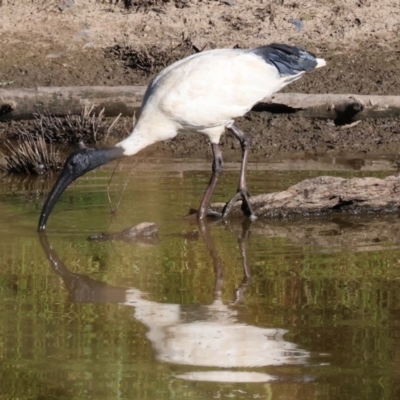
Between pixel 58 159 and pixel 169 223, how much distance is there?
260 cm

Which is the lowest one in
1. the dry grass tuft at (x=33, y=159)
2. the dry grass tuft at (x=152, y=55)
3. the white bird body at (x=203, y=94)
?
the dry grass tuft at (x=33, y=159)

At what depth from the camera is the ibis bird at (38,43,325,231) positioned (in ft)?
25.3

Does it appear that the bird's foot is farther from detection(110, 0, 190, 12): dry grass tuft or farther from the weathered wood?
detection(110, 0, 190, 12): dry grass tuft

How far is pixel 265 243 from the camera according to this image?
7.11m

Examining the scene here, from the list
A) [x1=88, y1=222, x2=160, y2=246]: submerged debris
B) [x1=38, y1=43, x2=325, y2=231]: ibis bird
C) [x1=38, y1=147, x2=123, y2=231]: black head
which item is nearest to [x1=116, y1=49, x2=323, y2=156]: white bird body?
[x1=38, y1=43, x2=325, y2=231]: ibis bird

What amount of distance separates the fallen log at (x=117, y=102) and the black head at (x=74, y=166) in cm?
322

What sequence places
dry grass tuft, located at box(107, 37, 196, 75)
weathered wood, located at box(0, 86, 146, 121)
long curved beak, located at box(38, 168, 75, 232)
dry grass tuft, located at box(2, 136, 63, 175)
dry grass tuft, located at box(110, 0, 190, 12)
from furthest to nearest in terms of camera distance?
dry grass tuft, located at box(110, 0, 190, 12) < dry grass tuft, located at box(107, 37, 196, 75) < weathered wood, located at box(0, 86, 146, 121) < dry grass tuft, located at box(2, 136, 63, 175) < long curved beak, located at box(38, 168, 75, 232)

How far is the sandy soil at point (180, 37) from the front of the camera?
12.1m

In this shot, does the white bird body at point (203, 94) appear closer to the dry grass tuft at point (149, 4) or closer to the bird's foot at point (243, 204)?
the bird's foot at point (243, 204)

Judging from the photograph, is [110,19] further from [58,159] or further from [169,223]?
[169,223]

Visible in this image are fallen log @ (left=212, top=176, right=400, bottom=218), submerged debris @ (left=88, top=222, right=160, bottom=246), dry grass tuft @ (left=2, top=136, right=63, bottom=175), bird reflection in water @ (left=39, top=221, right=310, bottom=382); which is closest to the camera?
bird reflection in water @ (left=39, top=221, right=310, bottom=382)

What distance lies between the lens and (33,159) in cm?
988

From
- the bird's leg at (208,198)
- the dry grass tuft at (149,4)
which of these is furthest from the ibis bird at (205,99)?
the dry grass tuft at (149,4)

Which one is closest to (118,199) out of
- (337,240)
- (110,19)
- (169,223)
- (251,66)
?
(169,223)
